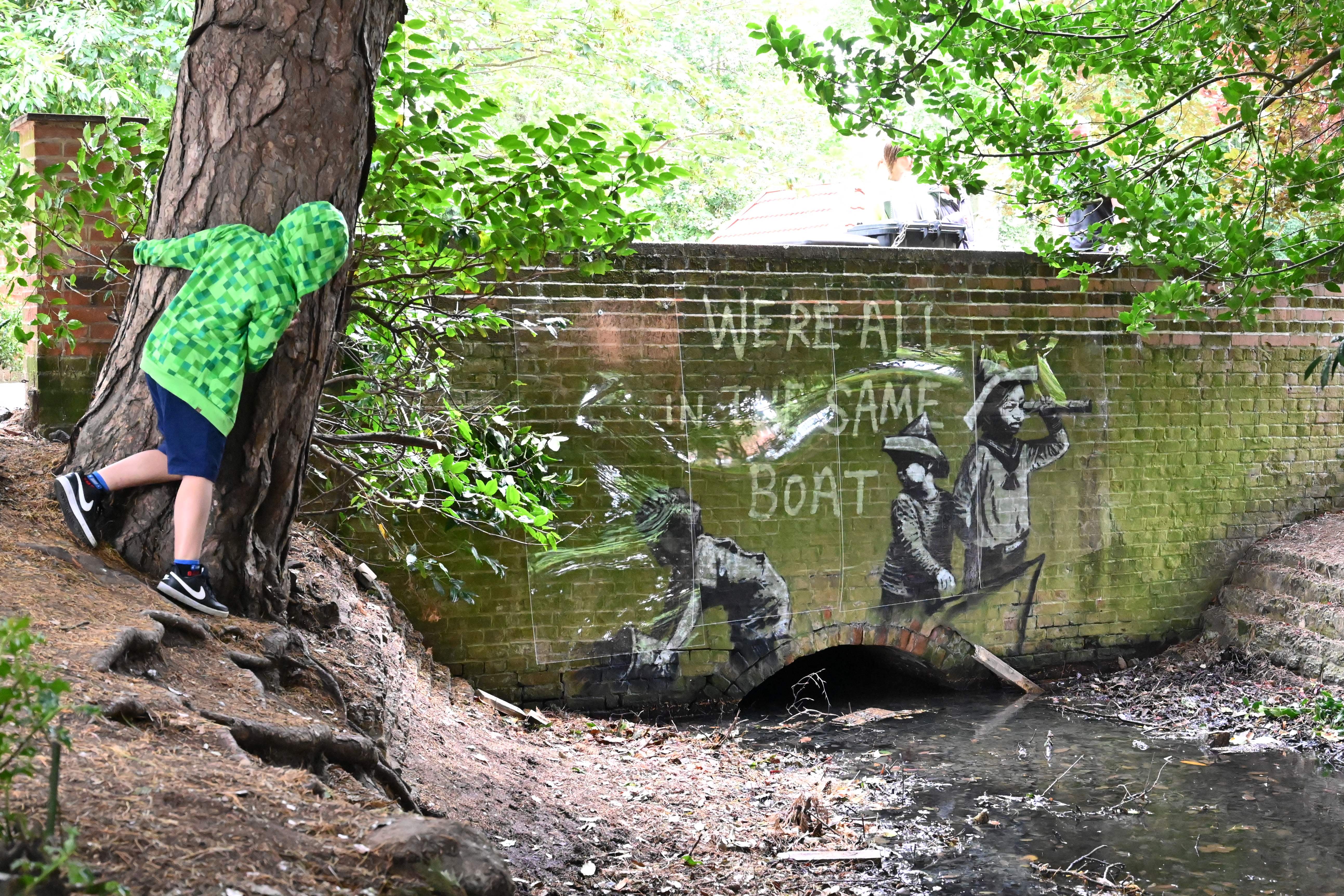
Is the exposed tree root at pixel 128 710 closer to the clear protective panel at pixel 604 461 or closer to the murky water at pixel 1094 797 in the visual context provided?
the murky water at pixel 1094 797

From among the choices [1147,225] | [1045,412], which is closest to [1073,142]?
[1147,225]

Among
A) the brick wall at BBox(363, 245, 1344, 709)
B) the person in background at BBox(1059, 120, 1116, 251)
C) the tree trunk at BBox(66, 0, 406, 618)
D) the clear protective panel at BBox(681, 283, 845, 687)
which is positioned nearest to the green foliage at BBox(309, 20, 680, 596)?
the tree trunk at BBox(66, 0, 406, 618)

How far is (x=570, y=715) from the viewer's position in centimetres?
726

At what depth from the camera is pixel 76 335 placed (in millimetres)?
5887

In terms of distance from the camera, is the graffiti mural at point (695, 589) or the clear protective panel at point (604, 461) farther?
the graffiti mural at point (695, 589)

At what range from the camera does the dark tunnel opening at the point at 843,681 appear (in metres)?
8.27

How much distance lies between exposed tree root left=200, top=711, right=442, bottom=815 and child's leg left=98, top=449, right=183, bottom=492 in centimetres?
103

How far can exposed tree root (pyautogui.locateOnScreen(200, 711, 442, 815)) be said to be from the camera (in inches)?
120

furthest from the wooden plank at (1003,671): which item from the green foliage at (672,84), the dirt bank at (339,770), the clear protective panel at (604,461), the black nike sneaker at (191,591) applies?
the black nike sneaker at (191,591)

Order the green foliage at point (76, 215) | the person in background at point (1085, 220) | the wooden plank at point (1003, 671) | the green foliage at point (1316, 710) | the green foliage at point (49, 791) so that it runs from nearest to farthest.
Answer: the green foliage at point (49, 791) < the green foliage at point (76, 215) < the green foliage at point (1316, 710) < the wooden plank at point (1003, 671) < the person in background at point (1085, 220)

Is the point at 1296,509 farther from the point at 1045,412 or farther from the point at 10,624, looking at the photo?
the point at 10,624

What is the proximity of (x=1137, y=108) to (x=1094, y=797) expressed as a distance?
4.69m

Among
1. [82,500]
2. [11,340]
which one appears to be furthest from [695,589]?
[11,340]

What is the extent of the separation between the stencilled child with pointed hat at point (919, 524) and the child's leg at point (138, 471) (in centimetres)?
569
